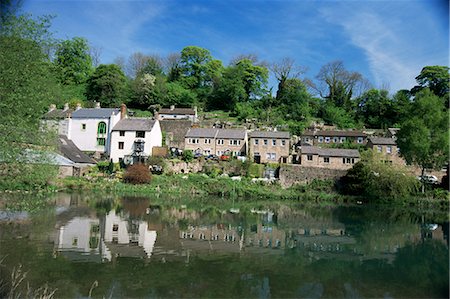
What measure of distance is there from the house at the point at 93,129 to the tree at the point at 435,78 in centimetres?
5028

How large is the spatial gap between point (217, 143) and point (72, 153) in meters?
18.1

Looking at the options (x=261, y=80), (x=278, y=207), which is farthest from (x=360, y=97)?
(x=278, y=207)

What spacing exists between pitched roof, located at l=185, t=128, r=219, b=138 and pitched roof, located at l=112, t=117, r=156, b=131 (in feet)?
17.0

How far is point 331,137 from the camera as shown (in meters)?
50.0

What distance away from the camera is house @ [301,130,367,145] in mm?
48812

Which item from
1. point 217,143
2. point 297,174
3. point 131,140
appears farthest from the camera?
point 217,143

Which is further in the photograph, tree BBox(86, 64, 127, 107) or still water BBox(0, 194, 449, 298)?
tree BBox(86, 64, 127, 107)

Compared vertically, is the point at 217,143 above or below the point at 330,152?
above

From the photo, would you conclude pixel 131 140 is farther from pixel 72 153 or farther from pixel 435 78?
pixel 435 78

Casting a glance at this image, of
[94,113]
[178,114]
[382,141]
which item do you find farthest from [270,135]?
[94,113]

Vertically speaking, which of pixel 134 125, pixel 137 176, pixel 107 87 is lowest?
pixel 137 176

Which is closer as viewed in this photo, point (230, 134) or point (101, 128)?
point (101, 128)

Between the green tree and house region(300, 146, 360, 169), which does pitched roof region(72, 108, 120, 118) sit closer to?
house region(300, 146, 360, 169)

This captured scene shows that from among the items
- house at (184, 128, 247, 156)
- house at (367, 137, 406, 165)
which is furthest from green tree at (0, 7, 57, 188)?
house at (367, 137, 406, 165)
